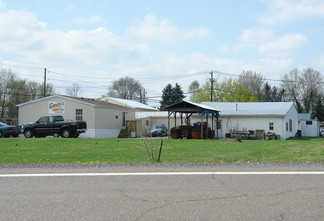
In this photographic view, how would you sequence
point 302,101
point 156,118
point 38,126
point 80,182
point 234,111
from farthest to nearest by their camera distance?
point 302,101 → point 156,118 → point 234,111 → point 38,126 → point 80,182

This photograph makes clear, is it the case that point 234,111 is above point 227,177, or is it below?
above

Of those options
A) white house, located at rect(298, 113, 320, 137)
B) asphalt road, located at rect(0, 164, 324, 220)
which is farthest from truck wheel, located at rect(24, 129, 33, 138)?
white house, located at rect(298, 113, 320, 137)

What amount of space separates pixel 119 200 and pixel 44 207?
50.4 inches

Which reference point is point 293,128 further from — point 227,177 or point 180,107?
point 227,177

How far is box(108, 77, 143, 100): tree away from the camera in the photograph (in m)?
78.9

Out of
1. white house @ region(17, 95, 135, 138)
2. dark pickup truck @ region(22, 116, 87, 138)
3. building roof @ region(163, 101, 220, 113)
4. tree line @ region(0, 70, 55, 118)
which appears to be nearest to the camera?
dark pickup truck @ region(22, 116, 87, 138)

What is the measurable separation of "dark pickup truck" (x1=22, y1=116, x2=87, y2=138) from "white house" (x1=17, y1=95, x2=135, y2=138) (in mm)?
3612

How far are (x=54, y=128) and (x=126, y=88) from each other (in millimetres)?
49793

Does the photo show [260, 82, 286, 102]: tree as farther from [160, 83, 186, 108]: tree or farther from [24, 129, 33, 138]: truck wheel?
[24, 129, 33, 138]: truck wheel

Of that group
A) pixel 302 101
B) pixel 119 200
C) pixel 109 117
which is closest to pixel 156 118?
pixel 109 117

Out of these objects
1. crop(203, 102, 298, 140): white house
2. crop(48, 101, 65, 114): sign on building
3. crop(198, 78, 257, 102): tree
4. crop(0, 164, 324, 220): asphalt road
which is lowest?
crop(0, 164, 324, 220): asphalt road

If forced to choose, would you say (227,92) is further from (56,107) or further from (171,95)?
(56,107)

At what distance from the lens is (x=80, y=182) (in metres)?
8.01

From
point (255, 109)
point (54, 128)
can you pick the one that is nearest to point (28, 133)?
point (54, 128)
